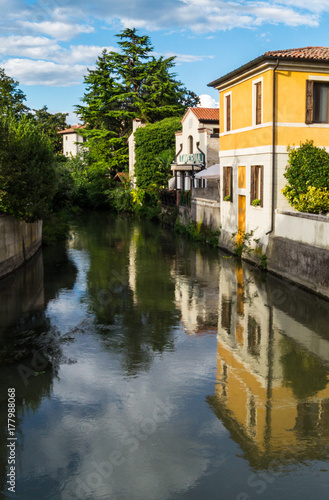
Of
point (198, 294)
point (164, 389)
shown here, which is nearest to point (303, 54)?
point (198, 294)

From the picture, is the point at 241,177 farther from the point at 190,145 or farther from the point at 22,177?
the point at 190,145

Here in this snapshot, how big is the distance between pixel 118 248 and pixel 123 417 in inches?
744

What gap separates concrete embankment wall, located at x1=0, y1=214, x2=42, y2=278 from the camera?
18.2 m

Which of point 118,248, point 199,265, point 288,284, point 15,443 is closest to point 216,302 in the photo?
point 288,284

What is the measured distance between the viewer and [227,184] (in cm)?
2464

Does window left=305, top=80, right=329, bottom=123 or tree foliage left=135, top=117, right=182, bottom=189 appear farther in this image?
tree foliage left=135, top=117, right=182, bottom=189

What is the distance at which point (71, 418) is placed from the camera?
26.0 ft

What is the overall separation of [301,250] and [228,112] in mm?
9995

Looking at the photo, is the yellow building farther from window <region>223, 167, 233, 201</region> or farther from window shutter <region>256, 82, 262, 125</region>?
window <region>223, 167, 233, 201</region>

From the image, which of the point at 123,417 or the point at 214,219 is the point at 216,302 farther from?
the point at 214,219

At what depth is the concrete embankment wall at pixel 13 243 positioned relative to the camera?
18.2 meters

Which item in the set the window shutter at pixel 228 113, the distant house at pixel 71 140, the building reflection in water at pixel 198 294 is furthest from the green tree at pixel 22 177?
the distant house at pixel 71 140

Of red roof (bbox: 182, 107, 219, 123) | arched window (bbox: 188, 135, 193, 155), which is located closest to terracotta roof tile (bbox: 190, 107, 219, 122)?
red roof (bbox: 182, 107, 219, 123)

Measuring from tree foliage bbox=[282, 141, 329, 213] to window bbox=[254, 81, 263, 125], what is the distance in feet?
6.83
